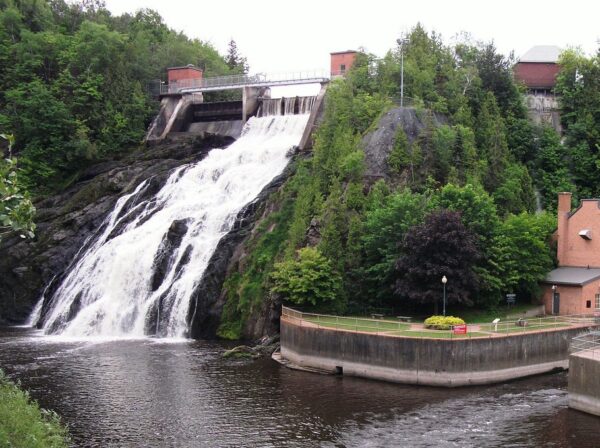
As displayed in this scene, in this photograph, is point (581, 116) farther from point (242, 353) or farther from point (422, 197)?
point (242, 353)

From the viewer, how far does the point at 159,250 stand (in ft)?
162

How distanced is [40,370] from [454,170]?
96.8 feet

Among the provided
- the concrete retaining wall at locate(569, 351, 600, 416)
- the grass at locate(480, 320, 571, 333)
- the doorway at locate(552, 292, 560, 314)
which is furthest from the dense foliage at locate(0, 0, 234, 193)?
the concrete retaining wall at locate(569, 351, 600, 416)

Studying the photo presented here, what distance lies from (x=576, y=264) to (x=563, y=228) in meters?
2.50

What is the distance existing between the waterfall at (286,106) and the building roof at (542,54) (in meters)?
20.8

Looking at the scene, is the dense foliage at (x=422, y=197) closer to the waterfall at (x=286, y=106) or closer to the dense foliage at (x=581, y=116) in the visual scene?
the dense foliage at (x=581, y=116)

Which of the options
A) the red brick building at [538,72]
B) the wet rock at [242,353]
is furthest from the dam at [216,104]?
the wet rock at [242,353]

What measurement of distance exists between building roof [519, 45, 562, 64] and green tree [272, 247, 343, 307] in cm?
3670

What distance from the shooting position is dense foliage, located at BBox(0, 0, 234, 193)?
69500 mm

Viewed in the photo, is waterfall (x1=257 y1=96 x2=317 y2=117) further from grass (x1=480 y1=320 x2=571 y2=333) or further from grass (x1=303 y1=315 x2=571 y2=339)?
grass (x1=480 y1=320 x2=571 y2=333)

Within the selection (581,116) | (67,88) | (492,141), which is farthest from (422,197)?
(67,88)

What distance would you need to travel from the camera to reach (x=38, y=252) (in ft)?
182

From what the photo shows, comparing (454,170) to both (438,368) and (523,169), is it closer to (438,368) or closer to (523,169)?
(523,169)

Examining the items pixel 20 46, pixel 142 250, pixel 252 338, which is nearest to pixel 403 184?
pixel 252 338
